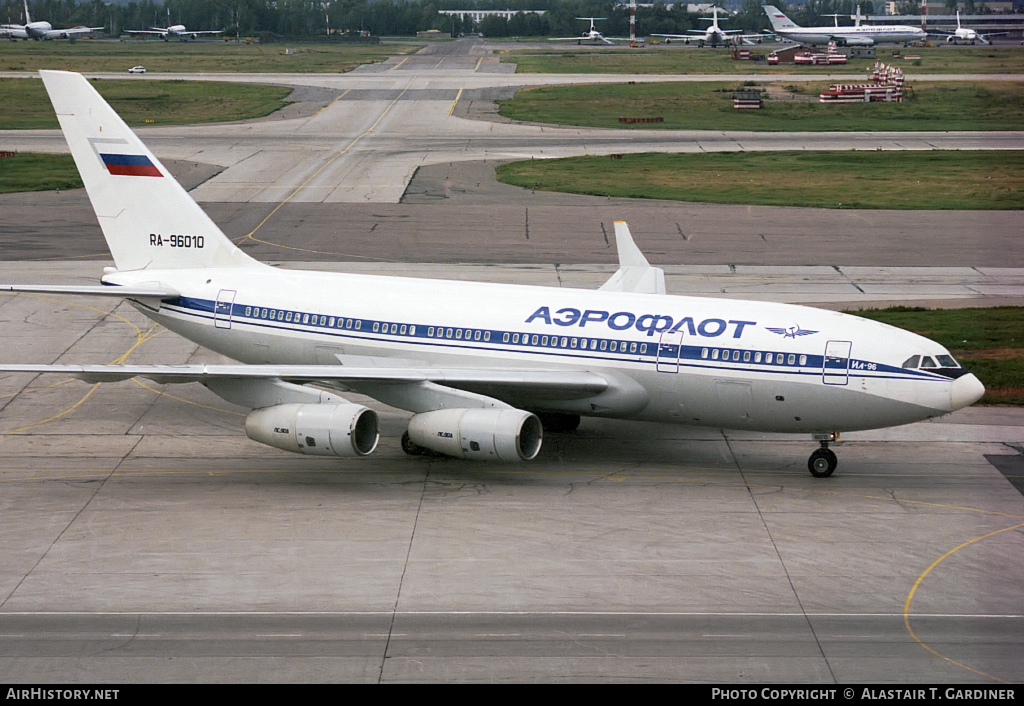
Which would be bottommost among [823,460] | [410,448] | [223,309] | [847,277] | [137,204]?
[847,277]

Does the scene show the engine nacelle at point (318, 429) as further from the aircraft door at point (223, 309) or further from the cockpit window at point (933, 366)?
the cockpit window at point (933, 366)

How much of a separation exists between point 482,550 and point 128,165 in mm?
16928

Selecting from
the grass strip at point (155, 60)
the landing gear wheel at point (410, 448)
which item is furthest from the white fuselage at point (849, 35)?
the landing gear wheel at point (410, 448)

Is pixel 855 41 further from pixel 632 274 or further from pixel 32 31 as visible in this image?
pixel 632 274

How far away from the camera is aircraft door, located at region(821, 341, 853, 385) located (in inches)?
1118

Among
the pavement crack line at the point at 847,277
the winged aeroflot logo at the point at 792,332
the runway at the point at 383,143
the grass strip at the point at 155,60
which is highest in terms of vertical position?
the grass strip at the point at 155,60

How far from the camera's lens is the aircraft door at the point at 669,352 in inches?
1171

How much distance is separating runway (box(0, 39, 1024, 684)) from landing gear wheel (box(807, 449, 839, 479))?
0.51 metres

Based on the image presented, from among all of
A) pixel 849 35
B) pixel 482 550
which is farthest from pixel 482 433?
pixel 849 35

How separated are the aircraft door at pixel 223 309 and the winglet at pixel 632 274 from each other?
430 inches

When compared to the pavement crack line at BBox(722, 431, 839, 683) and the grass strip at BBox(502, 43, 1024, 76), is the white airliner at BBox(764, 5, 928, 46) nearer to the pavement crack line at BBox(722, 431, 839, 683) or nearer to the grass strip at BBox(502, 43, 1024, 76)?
the grass strip at BBox(502, 43, 1024, 76)

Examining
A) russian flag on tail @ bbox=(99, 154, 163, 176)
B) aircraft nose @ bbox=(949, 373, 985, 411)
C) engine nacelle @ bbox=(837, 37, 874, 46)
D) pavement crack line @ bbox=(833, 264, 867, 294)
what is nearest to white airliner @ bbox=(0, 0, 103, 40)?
engine nacelle @ bbox=(837, 37, 874, 46)

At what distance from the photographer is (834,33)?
6993 inches

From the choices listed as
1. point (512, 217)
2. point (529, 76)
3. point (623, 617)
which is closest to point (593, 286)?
point (512, 217)
